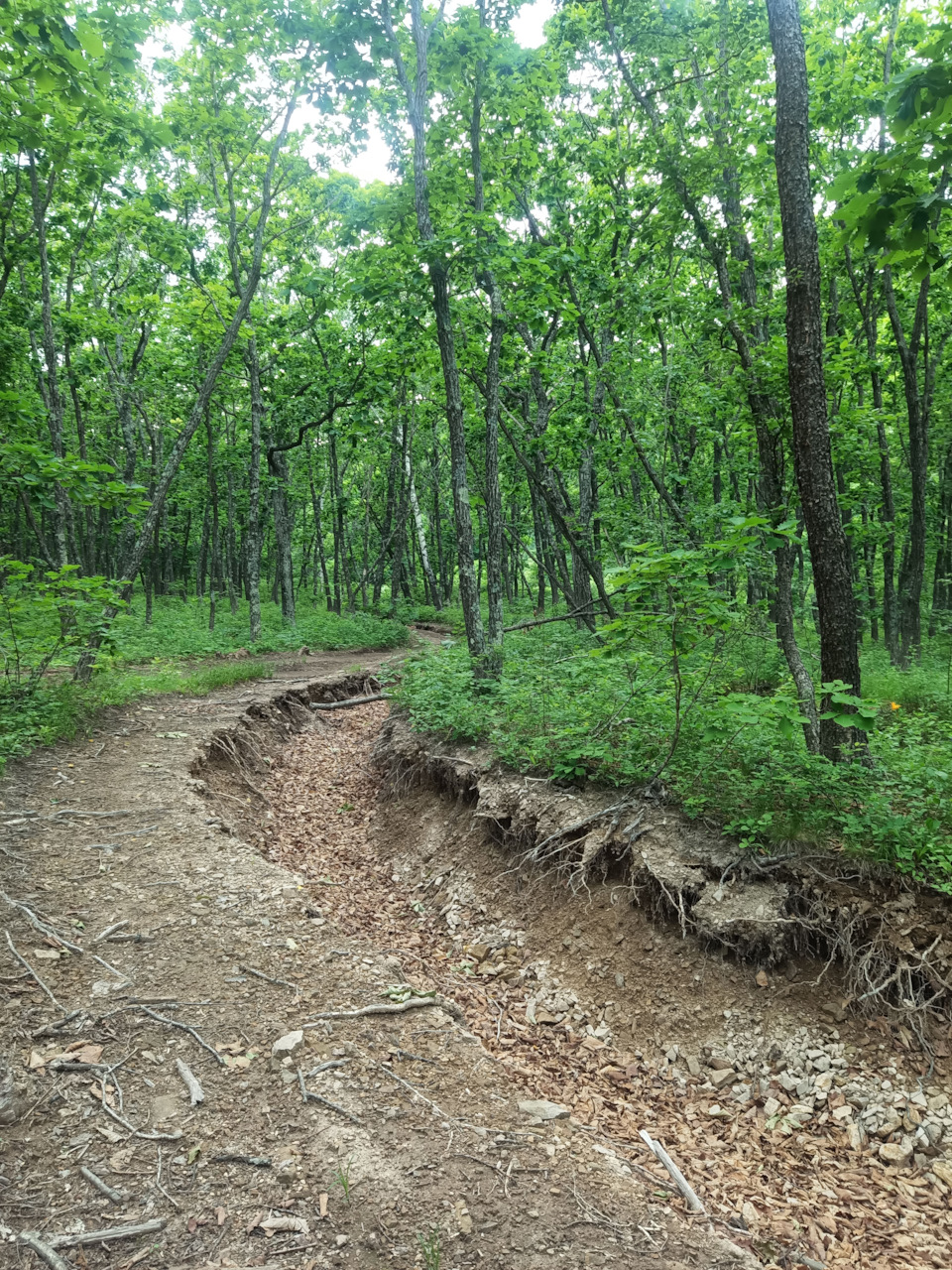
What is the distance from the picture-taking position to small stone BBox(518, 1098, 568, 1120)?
146 inches

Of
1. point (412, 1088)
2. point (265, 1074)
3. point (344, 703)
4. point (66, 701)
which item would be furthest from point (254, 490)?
point (412, 1088)

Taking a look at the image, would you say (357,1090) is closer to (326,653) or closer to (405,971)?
(405,971)

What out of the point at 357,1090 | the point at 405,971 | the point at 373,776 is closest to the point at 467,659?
the point at 373,776

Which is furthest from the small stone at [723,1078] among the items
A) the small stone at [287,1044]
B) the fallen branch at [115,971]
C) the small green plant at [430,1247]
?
the fallen branch at [115,971]

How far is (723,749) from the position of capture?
5.88 meters

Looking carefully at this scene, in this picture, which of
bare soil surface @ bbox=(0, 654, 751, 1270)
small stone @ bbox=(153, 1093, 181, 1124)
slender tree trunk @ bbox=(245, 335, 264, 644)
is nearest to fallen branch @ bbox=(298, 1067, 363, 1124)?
bare soil surface @ bbox=(0, 654, 751, 1270)

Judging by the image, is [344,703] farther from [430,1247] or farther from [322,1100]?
[430,1247]

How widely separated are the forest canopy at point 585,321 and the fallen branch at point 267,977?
329 cm

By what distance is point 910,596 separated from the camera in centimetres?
1302

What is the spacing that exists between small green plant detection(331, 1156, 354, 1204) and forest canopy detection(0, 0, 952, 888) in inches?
137

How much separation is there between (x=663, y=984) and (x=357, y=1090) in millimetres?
2481

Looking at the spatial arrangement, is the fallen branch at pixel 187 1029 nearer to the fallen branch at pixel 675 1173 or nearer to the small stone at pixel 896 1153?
the fallen branch at pixel 675 1173

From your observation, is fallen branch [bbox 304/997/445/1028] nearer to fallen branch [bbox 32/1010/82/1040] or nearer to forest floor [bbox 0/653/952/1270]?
forest floor [bbox 0/653/952/1270]

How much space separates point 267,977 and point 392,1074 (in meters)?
1.18
